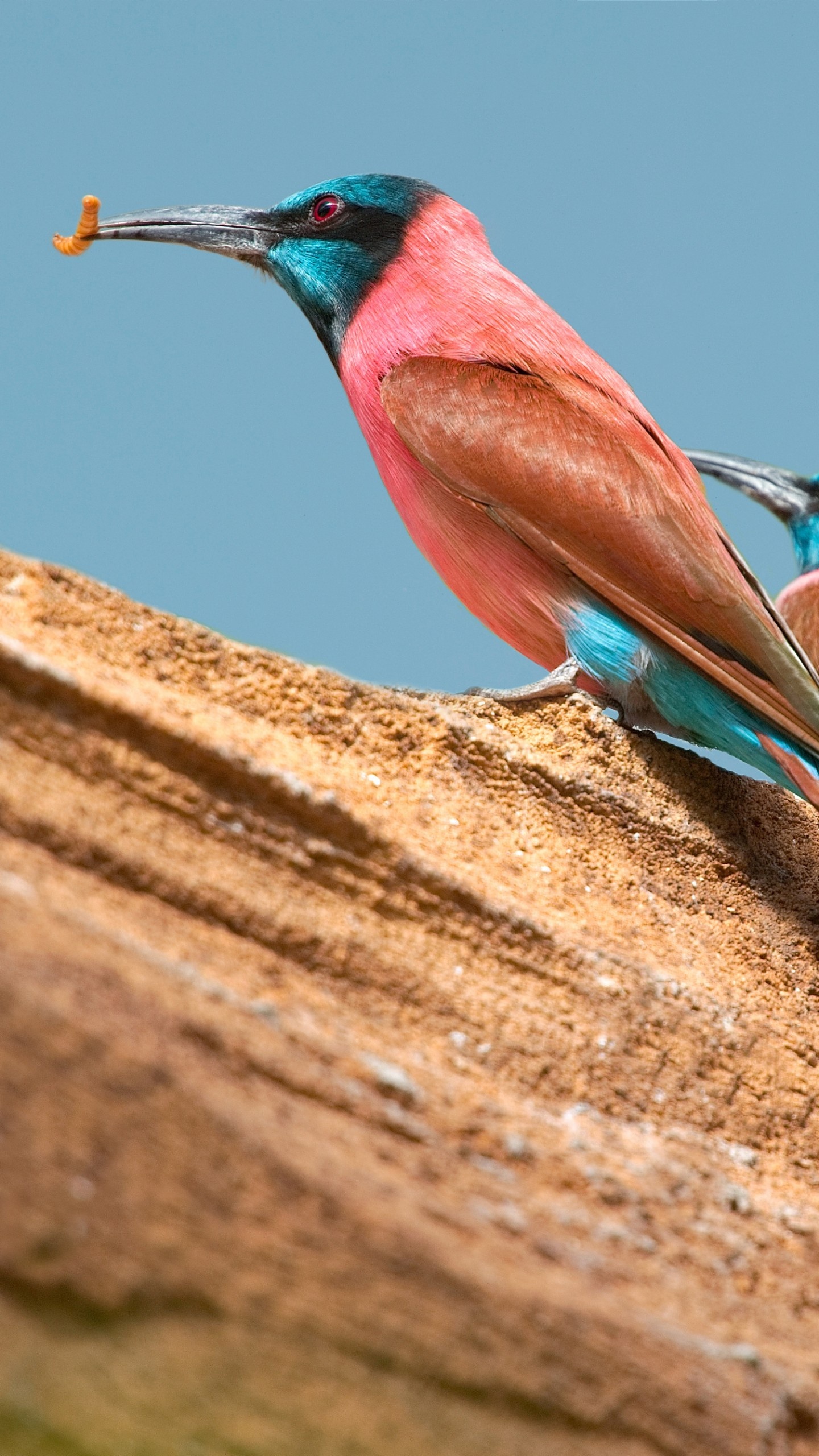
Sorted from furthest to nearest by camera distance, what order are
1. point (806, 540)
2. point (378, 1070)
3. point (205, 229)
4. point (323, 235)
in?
point (806, 540), point (205, 229), point (323, 235), point (378, 1070)

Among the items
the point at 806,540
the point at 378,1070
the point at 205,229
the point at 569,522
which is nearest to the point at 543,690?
the point at 569,522

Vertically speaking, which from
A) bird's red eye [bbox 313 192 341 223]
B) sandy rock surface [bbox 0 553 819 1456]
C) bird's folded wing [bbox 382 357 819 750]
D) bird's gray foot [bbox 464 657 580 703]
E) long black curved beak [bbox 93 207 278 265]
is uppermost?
bird's red eye [bbox 313 192 341 223]

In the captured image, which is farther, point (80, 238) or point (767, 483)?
point (767, 483)

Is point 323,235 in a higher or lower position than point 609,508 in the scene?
higher

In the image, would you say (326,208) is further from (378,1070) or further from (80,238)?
(378,1070)

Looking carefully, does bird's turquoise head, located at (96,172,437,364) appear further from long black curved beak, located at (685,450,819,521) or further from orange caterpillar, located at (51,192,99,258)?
long black curved beak, located at (685,450,819,521)

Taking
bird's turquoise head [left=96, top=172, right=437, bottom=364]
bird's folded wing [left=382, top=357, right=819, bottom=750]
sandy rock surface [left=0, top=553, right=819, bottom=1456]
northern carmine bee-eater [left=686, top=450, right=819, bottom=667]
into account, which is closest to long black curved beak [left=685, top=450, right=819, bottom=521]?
northern carmine bee-eater [left=686, top=450, right=819, bottom=667]
